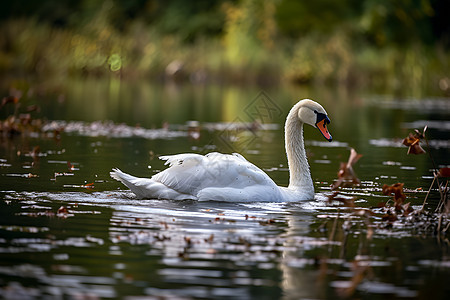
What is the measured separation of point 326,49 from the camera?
5356 cm

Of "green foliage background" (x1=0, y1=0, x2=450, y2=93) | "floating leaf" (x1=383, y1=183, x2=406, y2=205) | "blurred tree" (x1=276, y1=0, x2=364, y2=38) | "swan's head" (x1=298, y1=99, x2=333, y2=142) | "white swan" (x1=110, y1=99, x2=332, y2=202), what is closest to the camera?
"floating leaf" (x1=383, y1=183, x2=406, y2=205)

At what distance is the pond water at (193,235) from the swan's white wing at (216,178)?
0.18 meters

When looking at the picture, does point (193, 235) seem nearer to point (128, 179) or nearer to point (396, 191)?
point (128, 179)

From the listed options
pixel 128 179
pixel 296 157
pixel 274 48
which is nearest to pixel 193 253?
pixel 128 179

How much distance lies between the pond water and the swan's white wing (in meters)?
0.18

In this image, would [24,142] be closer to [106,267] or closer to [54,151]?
[54,151]

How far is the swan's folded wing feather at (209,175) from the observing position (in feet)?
37.6

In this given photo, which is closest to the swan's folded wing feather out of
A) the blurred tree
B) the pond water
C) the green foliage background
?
the pond water

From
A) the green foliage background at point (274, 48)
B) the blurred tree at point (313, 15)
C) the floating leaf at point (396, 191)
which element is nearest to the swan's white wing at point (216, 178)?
the floating leaf at point (396, 191)

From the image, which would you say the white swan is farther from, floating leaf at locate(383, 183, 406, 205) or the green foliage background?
the green foliage background

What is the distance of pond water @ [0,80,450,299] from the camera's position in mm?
7316

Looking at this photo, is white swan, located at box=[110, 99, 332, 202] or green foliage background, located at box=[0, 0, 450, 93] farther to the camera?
green foliage background, located at box=[0, 0, 450, 93]

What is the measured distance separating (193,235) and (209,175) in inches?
95.0

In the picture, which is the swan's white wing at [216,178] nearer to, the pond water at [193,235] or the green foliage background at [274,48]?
the pond water at [193,235]
